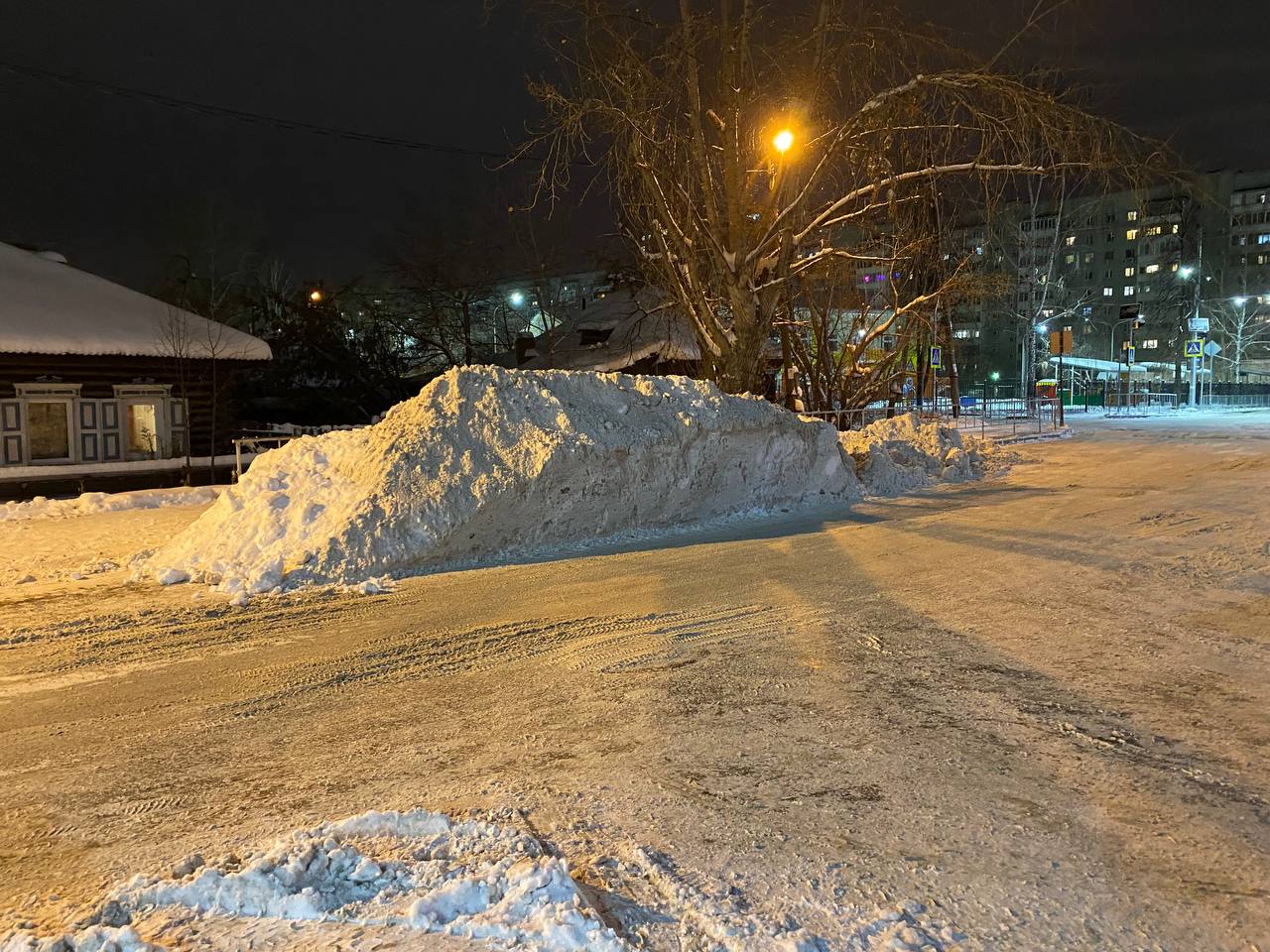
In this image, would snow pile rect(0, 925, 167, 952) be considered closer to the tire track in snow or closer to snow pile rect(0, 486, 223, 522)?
the tire track in snow

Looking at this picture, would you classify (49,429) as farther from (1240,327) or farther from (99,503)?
(1240,327)

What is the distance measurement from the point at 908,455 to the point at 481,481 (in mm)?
10689

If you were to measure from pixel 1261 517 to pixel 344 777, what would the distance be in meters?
12.7

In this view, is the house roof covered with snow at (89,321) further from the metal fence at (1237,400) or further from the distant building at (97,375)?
the metal fence at (1237,400)

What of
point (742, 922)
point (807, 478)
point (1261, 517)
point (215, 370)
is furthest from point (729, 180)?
point (742, 922)

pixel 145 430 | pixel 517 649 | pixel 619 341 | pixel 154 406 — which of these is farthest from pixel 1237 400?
pixel 517 649

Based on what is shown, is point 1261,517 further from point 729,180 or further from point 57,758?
point 57,758

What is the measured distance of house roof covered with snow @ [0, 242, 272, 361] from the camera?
1758cm

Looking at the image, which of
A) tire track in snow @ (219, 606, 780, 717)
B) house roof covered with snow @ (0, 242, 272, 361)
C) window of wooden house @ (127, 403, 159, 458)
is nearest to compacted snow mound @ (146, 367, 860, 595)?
tire track in snow @ (219, 606, 780, 717)

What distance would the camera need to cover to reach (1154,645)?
21.6ft

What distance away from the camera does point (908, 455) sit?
58.7 feet

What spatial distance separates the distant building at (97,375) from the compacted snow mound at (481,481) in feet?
32.2

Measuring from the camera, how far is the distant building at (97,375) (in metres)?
17.7

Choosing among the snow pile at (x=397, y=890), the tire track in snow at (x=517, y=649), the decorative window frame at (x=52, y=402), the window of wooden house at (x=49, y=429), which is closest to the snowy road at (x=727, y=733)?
the tire track in snow at (x=517, y=649)
